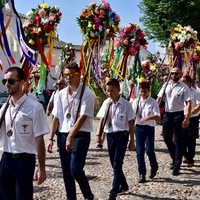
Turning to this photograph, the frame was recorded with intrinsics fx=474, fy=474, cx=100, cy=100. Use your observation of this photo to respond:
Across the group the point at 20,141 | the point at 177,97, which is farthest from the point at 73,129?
the point at 177,97

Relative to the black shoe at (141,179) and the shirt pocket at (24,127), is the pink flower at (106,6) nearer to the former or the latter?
the black shoe at (141,179)

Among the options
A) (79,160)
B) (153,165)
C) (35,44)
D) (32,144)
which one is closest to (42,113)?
(32,144)

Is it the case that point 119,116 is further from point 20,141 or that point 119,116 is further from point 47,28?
point 47,28

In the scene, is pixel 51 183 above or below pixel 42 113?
below

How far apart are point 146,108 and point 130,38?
2.93 meters

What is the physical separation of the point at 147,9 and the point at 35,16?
65.1 feet

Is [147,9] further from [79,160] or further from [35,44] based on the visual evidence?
[79,160]

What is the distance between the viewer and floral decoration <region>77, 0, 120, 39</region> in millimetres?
8398

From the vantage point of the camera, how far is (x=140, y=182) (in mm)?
7297

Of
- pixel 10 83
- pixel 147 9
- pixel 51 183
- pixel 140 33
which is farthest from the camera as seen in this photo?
pixel 147 9

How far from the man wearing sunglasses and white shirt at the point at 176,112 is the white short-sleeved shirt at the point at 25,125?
3.95 meters

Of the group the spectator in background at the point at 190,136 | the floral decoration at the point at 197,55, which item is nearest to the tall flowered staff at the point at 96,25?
the spectator in background at the point at 190,136

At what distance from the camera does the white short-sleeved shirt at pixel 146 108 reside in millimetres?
7515

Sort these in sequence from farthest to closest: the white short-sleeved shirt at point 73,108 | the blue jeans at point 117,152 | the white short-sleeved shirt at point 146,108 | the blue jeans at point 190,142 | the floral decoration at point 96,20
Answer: the blue jeans at point 190,142, the floral decoration at point 96,20, the white short-sleeved shirt at point 146,108, the blue jeans at point 117,152, the white short-sleeved shirt at point 73,108
